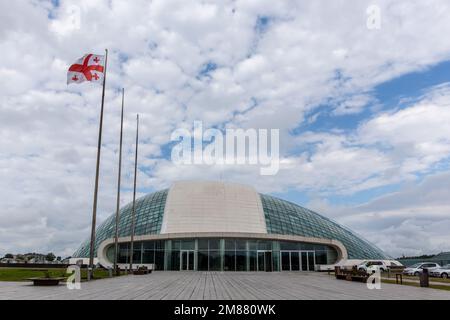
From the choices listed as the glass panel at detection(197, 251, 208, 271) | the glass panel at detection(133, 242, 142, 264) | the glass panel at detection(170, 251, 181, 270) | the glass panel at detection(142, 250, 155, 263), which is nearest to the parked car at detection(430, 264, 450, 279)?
the glass panel at detection(197, 251, 208, 271)

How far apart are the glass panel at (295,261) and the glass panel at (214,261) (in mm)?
8445

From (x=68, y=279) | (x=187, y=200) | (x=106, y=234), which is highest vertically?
(x=187, y=200)

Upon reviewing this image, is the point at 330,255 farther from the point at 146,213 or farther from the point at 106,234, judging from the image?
the point at 106,234

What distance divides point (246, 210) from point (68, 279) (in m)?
32.6

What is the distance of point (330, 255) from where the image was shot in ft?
165

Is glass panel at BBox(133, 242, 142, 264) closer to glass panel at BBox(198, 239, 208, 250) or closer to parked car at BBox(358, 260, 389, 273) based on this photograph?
glass panel at BBox(198, 239, 208, 250)

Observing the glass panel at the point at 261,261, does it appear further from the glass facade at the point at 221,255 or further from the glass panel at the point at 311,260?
the glass panel at the point at 311,260

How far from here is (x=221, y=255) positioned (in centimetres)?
4606

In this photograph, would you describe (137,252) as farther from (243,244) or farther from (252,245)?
(252,245)

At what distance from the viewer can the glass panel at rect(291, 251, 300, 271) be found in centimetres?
4803

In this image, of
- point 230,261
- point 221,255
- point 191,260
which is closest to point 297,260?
point 230,261
